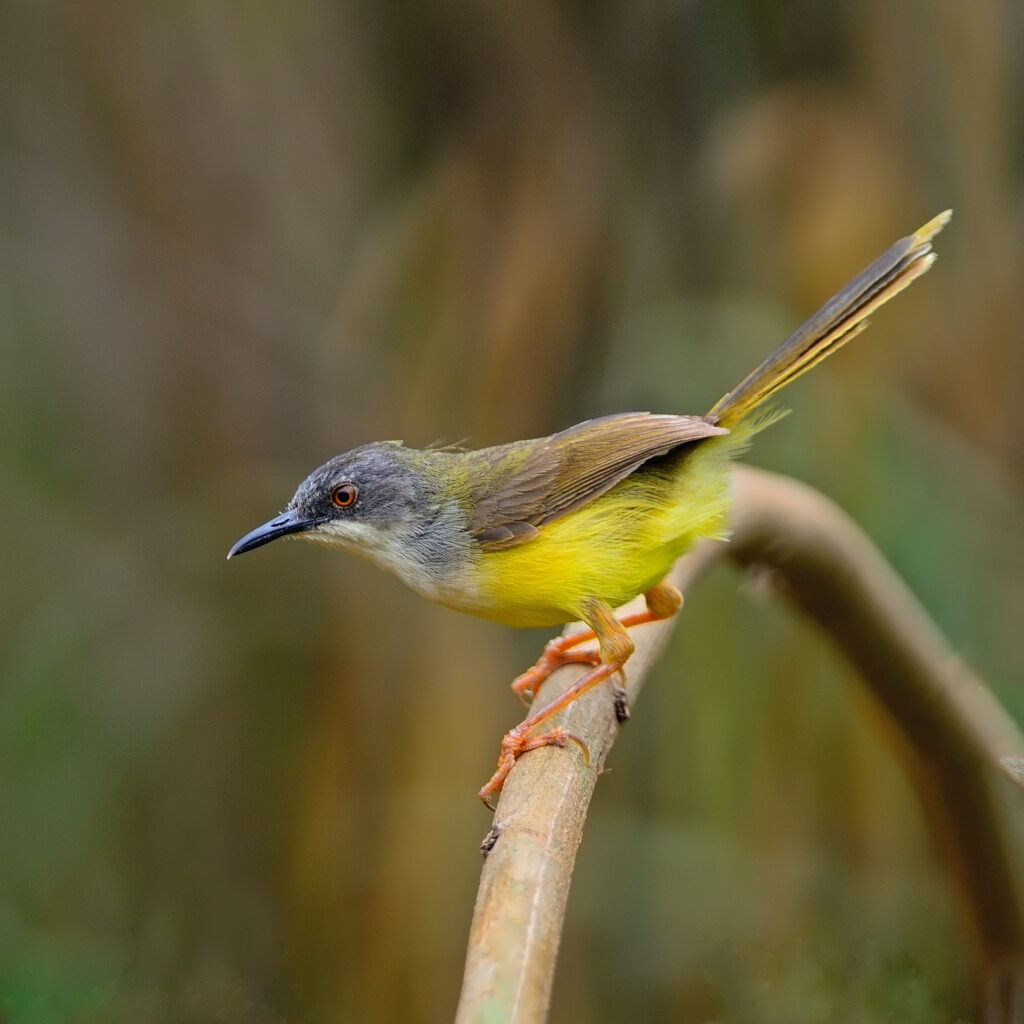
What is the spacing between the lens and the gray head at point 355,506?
8.91 ft

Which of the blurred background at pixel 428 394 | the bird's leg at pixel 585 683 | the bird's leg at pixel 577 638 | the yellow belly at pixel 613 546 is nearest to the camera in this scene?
the bird's leg at pixel 585 683

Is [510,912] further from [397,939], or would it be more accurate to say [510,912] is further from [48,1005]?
[397,939]

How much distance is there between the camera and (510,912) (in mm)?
1381

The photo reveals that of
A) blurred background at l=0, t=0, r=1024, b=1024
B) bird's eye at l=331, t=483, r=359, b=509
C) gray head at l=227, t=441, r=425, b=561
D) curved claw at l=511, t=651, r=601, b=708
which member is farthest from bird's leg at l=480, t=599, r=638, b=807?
blurred background at l=0, t=0, r=1024, b=1024

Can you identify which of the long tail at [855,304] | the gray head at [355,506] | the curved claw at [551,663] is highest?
the long tail at [855,304]

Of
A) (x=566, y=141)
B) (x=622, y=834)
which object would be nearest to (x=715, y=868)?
(x=622, y=834)

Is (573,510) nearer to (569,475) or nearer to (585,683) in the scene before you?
(569,475)

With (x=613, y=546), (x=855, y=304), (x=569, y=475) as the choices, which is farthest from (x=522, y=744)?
(x=855, y=304)

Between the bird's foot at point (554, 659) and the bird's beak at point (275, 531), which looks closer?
the bird's beak at point (275, 531)

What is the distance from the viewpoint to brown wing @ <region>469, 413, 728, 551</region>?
2643 millimetres

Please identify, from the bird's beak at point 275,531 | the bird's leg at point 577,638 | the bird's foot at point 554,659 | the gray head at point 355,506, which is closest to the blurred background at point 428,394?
the bird's leg at point 577,638

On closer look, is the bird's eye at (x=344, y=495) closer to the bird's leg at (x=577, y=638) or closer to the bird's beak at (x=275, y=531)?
the bird's beak at (x=275, y=531)

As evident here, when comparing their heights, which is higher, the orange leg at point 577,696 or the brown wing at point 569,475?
the brown wing at point 569,475

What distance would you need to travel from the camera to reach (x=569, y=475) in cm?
272
